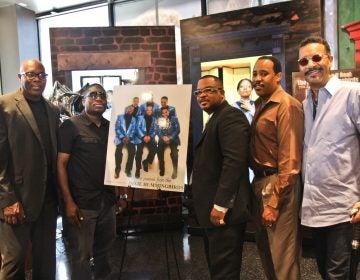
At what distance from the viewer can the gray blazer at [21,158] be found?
7.63ft

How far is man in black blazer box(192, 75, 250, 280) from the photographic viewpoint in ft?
6.58

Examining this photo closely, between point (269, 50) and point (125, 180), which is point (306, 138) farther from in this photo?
point (269, 50)

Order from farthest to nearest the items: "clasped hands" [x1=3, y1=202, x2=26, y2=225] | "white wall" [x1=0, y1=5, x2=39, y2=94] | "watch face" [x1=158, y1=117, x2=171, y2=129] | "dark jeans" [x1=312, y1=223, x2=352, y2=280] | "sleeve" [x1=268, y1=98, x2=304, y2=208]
Answer: "white wall" [x1=0, y1=5, x2=39, y2=94], "watch face" [x1=158, y1=117, x2=171, y2=129], "clasped hands" [x1=3, y1=202, x2=26, y2=225], "sleeve" [x1=268, y1=98, x2=304, y2=208], "dark jeans" [x1=312, y1=223, x2=352, y2=280]

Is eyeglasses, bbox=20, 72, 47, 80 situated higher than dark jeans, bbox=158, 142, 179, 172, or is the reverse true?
eyeglasses, bbox=20, 72, 47, 80

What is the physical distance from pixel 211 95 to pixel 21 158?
1289 millimetres

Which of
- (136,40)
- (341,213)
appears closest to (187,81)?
(136,40)

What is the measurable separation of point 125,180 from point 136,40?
2099 millimetres

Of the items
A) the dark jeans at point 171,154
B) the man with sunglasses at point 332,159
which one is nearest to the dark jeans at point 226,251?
the man with sunglasses at point 332,159

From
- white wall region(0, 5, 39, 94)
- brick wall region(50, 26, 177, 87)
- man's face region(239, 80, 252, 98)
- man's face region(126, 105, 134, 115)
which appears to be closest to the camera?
man's face region(126, 105, 134, 115)

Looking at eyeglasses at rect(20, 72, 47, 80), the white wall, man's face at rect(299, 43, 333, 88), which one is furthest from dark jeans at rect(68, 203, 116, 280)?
the white wall

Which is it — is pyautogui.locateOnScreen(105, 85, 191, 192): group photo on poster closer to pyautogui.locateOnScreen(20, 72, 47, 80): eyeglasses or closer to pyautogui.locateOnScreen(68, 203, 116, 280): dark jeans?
pyautogui.locateOnScreen(68, 203, 116, 280): dark jeans

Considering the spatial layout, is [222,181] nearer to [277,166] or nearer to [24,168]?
[277,166]

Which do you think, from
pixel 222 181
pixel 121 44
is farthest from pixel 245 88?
pixel 222 181

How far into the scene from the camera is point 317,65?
73.5 inches
